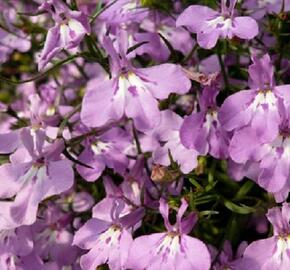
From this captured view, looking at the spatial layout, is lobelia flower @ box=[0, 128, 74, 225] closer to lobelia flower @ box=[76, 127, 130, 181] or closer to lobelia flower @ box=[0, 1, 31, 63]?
lobelia flower @ box=[76, 127, 130, 181]

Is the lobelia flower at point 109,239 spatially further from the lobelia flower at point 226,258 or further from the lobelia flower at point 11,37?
the lobelia flower at point 11,37

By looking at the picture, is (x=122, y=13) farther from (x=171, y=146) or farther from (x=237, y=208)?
(x=237, y=208)

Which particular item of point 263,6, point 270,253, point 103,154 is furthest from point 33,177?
point 263,6

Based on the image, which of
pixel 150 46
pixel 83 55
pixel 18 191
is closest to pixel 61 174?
pixel 18 191

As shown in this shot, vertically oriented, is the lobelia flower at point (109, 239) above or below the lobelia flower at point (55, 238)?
above

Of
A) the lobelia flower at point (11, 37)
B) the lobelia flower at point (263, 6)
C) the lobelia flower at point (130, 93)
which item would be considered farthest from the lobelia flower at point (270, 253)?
the lobelia flower at point (11, 37)

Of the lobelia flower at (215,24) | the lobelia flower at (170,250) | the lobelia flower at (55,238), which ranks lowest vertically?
the lobelia flower at (55,238)
